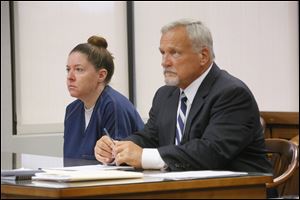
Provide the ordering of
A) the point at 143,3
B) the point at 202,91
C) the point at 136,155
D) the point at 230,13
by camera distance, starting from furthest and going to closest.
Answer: the point at 230,13
the point at 143,3
the point at 202,91
the point at 136,155

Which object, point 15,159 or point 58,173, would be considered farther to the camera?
point 15,159

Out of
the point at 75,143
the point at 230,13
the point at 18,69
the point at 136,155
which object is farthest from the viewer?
the point at 230,13

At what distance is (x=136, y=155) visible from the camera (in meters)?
2.60

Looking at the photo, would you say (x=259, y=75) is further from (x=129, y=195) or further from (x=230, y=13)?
(x=129, y=195)

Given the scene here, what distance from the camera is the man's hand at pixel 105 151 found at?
280cm

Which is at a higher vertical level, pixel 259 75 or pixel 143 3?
pixel 143 3

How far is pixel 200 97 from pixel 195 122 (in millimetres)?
118

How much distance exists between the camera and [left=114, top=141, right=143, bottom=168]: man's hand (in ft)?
8.50

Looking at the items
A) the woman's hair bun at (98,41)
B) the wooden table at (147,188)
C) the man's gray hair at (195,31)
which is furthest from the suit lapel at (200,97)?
the woman's hair bun at (98,41)

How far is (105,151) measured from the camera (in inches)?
112

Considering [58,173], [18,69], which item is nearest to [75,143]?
[58,173]

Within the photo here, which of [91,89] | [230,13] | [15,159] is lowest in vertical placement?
[15,159]

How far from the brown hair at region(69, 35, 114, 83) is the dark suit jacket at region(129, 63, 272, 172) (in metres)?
0.66

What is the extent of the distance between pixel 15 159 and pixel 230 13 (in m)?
3.87
